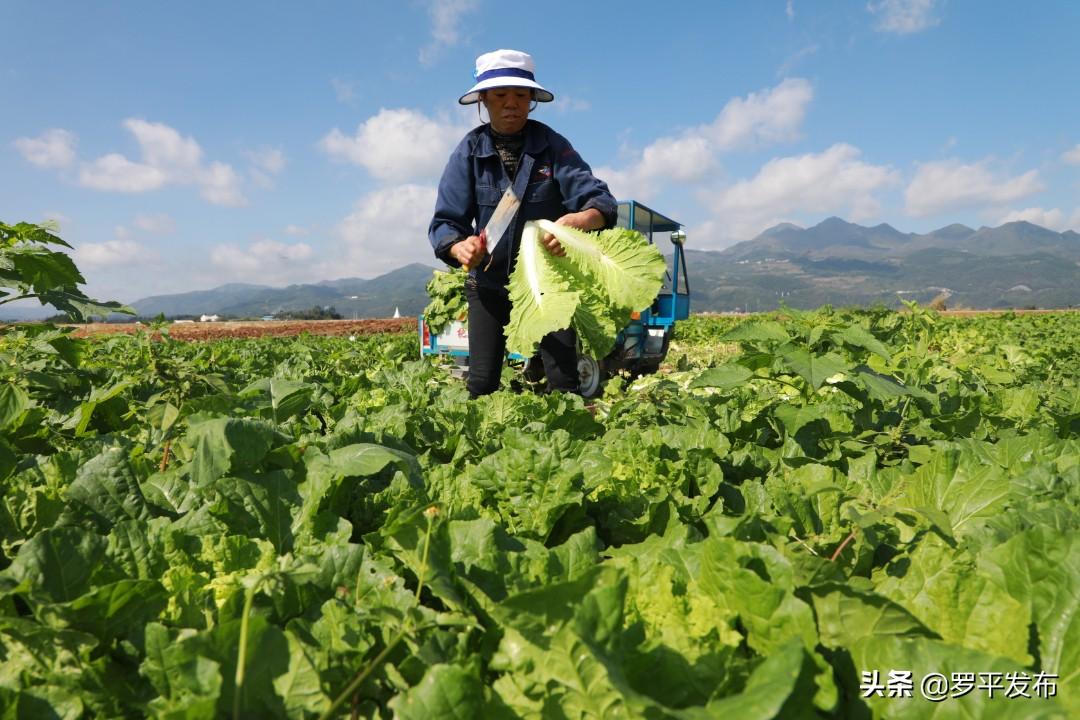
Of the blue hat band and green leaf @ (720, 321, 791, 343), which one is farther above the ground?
the blue hat band

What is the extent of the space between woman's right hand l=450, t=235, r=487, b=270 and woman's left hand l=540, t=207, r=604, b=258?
47 centimetres

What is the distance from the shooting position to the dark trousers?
14.6 feet

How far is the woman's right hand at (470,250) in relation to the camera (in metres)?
3.81

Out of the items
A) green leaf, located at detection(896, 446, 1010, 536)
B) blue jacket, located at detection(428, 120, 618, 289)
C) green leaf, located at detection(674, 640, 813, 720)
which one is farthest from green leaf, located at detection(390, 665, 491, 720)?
blue jacket, located at detection(428, 120, 618, 289)

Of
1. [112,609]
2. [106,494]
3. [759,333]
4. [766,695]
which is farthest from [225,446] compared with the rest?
[759,333]

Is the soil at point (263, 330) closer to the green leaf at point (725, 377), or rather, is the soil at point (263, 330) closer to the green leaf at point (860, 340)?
the green leaf at point (725, 377)

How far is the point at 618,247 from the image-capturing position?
333 cm

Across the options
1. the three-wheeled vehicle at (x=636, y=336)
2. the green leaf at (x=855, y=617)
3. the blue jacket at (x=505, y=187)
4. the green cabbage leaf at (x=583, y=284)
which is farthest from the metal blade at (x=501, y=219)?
the three-wheeled vehicle at (x=636, y=336)

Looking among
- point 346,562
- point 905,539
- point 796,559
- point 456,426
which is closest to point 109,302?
point 456,426

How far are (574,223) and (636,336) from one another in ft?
23.0

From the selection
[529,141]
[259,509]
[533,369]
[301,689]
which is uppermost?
[529,141]

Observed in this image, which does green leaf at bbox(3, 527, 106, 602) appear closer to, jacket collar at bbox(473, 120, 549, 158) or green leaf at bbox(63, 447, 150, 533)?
green leaf at bbox(63, 447, 150, 533)

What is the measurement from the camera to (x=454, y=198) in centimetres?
426

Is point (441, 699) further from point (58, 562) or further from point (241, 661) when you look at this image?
point (58, 562)
